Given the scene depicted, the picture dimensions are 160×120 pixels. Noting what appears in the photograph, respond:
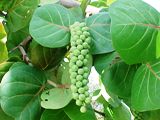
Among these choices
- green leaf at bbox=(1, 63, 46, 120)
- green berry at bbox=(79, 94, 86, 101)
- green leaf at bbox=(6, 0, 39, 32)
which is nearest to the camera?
green berry at bbox=(79, 94, 86, 101)

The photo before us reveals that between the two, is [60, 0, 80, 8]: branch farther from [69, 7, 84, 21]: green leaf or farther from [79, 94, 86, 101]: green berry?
[79, 94, 86, 101]: green berry

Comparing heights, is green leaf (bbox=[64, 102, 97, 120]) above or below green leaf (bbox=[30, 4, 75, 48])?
below

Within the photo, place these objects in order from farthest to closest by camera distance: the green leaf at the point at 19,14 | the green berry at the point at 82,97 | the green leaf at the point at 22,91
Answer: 1. the green leaf at the point at 19,14
2. the green leaf at the point at 22,91
3. the green berry at the point at 82,97

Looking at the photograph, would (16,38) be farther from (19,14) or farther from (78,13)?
(78,13)

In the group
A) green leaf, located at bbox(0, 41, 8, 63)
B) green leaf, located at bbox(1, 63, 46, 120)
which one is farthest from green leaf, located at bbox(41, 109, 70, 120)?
green leaf, located at bbox(0, 41, 8, 63)

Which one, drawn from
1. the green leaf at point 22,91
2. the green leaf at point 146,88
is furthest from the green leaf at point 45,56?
the green leaf at point 146,88

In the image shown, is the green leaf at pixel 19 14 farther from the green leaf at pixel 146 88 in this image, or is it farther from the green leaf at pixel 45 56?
the green leaf at pixel 146 88

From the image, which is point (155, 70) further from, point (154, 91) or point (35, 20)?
point (35, 20)
